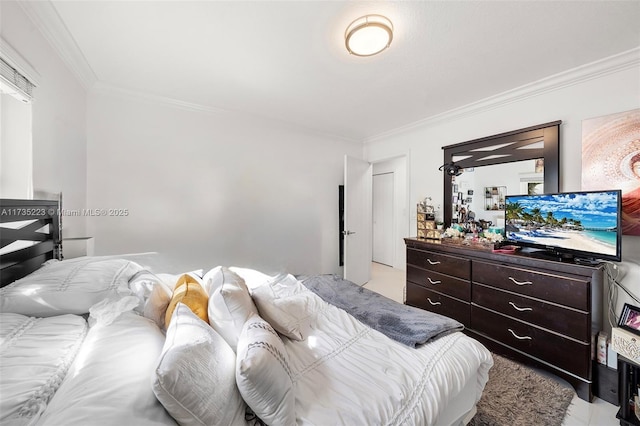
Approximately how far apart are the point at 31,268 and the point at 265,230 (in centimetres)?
193

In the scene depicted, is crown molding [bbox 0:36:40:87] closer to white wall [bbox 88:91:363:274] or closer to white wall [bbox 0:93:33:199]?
white wall [bbox 0:93:33:199]

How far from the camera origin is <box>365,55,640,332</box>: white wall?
175cm

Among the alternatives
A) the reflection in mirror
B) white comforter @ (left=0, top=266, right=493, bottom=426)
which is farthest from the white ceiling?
white comforter @ (left=0, top=266, right=493, bottom=426)

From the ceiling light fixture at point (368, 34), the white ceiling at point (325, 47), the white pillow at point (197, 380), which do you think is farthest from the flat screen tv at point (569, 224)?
the white pillow at point (197, 380)

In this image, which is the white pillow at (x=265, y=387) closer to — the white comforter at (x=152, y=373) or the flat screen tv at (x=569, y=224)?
the white comforter at (x=152, y=373)

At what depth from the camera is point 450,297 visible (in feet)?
7.49

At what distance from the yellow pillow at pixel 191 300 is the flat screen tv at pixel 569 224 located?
2502mm

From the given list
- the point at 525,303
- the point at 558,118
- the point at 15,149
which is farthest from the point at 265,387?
the point at 558,118

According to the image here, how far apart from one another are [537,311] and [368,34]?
2.31 meters

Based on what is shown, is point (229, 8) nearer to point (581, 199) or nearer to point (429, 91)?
point (429, 91)

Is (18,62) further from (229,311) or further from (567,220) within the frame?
(567,220)

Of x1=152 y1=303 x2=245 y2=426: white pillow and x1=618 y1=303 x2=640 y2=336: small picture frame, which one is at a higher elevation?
x1=152 y1=303 x2=245 y2=426: white pillow

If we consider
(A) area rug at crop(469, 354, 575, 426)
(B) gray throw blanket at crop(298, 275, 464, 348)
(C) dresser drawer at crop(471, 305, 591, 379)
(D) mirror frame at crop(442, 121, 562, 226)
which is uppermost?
(D) mirror frame at crop(442, 121, 562, 226)

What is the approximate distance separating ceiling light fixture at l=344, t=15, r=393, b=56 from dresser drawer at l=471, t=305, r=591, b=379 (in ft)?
7.46
